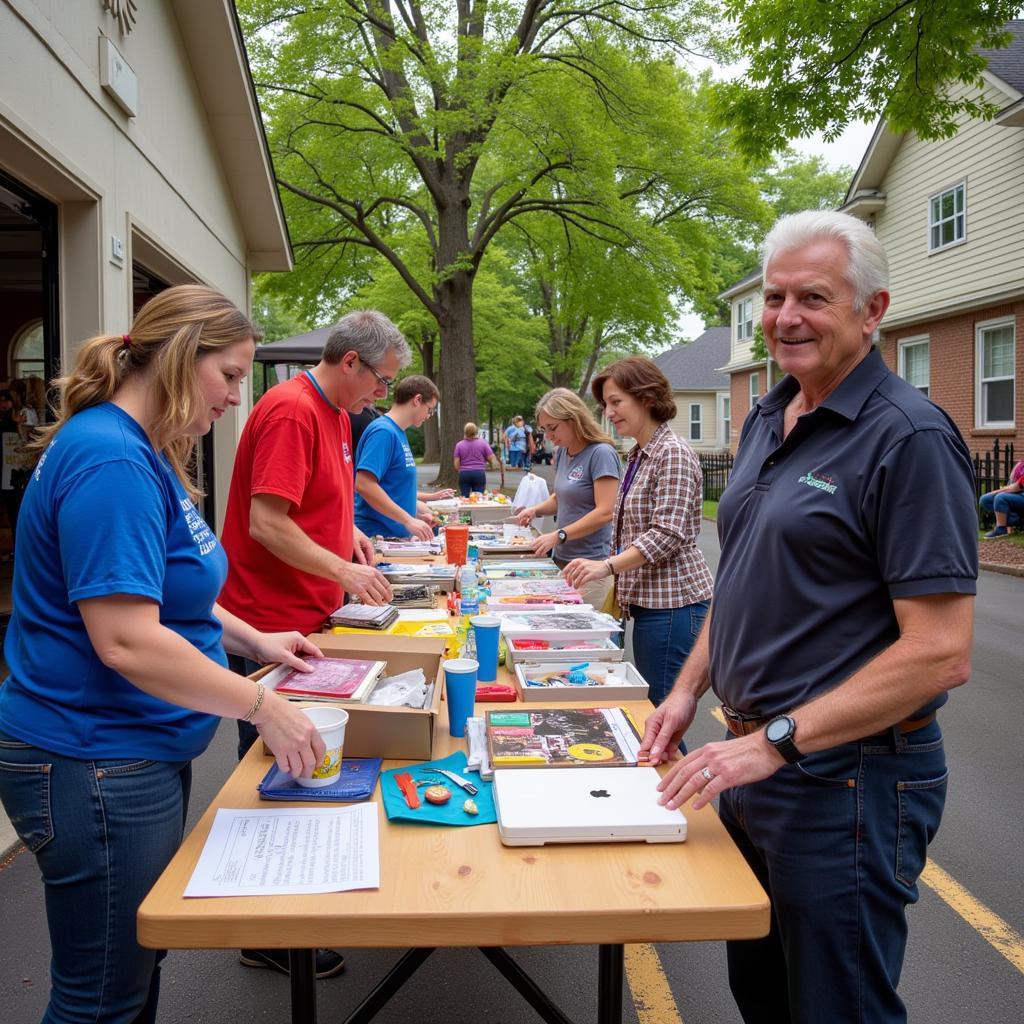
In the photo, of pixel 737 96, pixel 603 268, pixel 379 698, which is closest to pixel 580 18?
pixel 603 268

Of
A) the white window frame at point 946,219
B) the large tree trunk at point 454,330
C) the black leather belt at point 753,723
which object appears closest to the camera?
the black leather belt at point 753,723

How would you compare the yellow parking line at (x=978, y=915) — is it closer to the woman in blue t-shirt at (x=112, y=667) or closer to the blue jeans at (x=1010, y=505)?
the woman in blue t-shirt at (x=112, y=667)

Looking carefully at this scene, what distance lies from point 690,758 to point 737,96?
10.1m

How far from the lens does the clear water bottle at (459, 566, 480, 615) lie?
11.5 feet

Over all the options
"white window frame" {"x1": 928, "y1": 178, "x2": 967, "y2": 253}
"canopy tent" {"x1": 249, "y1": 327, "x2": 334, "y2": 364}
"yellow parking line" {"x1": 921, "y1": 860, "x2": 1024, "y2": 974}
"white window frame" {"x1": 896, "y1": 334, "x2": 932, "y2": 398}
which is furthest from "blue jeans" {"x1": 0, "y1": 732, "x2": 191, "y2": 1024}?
"white window frame" {"x1": 896, "y1": 334, "x2": 932, "y2": 398}

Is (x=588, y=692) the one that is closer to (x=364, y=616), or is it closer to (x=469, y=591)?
(x=364, y=616)

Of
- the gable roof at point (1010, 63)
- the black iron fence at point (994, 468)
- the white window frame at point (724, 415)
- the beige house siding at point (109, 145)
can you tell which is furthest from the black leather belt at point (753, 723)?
the white window frame at point (724, 415)

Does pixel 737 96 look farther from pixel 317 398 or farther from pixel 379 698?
pixel 379 698

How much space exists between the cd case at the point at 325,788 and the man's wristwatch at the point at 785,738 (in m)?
0.86

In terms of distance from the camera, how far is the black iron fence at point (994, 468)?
46.5 ft

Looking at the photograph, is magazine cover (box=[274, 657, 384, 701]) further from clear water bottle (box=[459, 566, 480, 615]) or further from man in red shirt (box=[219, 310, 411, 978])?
clear water bottle (box=[459, 566, 480, 615])

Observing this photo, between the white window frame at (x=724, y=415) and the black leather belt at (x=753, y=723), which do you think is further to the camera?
the white window frame at (x=724, y=415)

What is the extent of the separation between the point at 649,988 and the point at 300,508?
6.51 ft

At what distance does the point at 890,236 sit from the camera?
1895 cm
